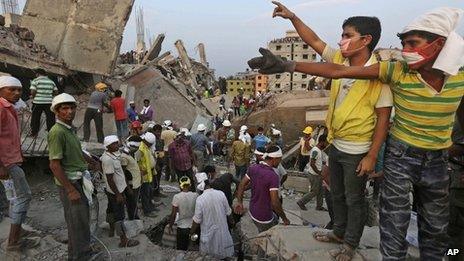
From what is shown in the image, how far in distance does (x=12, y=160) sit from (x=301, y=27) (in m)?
3.01

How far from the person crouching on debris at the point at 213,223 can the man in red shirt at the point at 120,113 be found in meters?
4.96

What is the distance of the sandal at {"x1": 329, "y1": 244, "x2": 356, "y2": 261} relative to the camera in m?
2.63

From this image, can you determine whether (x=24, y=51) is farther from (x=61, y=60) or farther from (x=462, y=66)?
(x=462, y=66)

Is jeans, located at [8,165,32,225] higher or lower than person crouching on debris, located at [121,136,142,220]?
higher

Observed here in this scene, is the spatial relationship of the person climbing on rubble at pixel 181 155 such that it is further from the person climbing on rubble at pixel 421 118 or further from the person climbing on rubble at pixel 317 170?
the person climbing on rubble at pixel 421 118

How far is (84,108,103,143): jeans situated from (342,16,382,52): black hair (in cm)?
667

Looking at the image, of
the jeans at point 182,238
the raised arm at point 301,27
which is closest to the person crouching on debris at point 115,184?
the jeans at point 182,238

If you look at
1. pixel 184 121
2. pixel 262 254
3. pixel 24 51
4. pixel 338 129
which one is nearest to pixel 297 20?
pixel 338 129

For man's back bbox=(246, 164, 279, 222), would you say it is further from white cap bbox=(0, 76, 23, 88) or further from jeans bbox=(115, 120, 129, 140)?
jeans bbox=(115, 120, 129, 140)

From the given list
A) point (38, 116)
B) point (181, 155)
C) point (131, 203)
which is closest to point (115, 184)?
point (131, 203)

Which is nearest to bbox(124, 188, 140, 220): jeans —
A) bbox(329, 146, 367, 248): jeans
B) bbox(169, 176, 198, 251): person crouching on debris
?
bbox(169, 176, 198, 251): person crouching on debris

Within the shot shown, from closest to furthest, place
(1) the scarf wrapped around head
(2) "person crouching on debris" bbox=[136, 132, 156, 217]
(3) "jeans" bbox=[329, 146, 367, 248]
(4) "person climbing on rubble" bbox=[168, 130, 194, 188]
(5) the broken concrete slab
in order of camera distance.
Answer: (1) the scarf wrapped around head < (3) "jeans" bbox=[329, 146, 367, 248] < (2) "person crouching on debris" bbox=[136, 132, 156, 217] < (4) "person climbing on rubble" bbox=[168, 130, 194, 188] < (5) the broken concrete slab

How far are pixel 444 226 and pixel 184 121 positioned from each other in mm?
11171

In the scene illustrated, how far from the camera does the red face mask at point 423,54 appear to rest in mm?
2066
